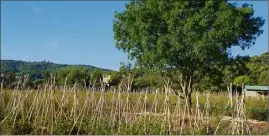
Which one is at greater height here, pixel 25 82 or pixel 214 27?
pixel 214 27

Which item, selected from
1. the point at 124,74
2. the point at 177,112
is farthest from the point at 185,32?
the point at 124,74

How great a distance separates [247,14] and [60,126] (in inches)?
274

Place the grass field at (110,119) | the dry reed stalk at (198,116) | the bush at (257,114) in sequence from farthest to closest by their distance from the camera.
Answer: the bush at (257,114) → the dry reed stalk at (198,116) → the grass field at (110,119)

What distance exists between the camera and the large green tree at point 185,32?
36.5ft

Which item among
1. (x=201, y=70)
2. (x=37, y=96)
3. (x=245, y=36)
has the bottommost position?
(x=37, y=96)

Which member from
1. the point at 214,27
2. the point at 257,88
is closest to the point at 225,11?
the point at 214,27

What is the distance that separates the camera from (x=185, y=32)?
11.1 m

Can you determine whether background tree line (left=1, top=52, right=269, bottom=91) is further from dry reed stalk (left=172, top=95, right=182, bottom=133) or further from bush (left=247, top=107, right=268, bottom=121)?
dry reed stalk (left=172, top=95, right=182, bottom=133)

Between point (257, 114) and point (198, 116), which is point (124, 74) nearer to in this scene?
point (257, 114)

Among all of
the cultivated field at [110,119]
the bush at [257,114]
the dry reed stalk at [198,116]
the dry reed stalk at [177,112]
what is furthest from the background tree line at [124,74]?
the dry reed stalk at [198,116]

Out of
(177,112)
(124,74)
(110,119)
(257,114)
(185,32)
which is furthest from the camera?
(124,74)

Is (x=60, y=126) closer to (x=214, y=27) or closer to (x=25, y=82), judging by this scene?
(x=25, y=82)

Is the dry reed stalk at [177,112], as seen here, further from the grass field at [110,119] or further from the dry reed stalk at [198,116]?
the dry reed stalk at [198,116]

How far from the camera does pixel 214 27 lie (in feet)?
37.1
